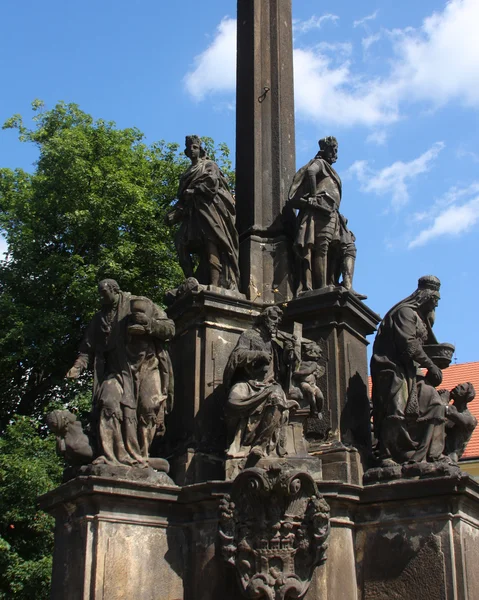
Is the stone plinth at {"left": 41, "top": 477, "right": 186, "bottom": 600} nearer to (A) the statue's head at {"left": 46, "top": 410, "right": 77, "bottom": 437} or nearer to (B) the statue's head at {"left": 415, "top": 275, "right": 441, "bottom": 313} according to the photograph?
(A) the statue's head at {"left": 46, "top": 410, "right": 77, "bottom": 437}

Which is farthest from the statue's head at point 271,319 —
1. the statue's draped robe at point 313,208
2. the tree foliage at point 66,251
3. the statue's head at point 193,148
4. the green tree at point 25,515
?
the tree foliage at point 66,251

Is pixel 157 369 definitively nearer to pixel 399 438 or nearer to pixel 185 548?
pixel 185 548

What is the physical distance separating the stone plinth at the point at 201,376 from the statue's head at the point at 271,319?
21.4 inches

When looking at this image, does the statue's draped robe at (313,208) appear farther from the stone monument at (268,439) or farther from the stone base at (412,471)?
the stone base at (412,471)

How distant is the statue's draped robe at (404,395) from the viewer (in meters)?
8.78

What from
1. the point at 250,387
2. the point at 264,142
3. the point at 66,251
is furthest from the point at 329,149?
the point at 66,251

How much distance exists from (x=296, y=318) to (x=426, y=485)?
2201 millimetres

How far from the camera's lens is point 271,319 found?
8.89 metres

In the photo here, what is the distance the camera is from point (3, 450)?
16891 mm

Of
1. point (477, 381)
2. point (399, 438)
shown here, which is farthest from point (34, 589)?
point (477, 381)

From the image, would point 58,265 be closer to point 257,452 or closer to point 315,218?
point 315,218

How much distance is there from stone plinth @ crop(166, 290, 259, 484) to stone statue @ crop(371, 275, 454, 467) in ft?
4.81

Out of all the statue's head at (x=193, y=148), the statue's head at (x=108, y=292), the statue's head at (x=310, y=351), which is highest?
the statue's head at (x=193, y=148)

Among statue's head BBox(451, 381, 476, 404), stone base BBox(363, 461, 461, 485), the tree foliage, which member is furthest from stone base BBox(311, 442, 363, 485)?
the tree foliage
